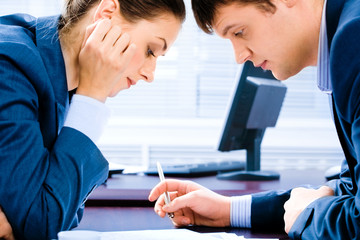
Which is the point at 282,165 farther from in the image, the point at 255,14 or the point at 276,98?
the point at 255,14

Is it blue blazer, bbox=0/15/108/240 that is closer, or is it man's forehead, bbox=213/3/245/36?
blue blazer, bbox=0/15/108/240

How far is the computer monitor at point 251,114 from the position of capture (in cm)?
191

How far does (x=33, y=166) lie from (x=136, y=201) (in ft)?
1.72

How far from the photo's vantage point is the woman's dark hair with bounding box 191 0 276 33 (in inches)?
43.5

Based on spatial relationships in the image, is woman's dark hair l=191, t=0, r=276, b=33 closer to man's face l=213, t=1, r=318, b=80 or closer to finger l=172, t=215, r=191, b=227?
man's face l=213, t=1, r=318, b=80

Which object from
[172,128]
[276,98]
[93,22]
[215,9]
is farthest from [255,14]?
[172,128]

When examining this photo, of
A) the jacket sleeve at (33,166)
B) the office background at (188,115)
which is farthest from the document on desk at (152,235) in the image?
the office background at (188,115)

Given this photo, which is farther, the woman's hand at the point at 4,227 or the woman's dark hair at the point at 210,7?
the woman's dark hair at the point at 210,7

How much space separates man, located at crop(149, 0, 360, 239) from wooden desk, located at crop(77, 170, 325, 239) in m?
0.05

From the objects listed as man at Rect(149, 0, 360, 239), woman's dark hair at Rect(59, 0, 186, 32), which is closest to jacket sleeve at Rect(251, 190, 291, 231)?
man at Rect(149, 0, 360, 239)

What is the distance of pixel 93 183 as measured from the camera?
1021 mm

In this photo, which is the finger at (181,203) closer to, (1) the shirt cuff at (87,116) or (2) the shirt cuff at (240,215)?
(2) the shirt cuff at (240,215)

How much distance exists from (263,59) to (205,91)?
91.8 inches

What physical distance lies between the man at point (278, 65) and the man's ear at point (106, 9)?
0.69 feet
